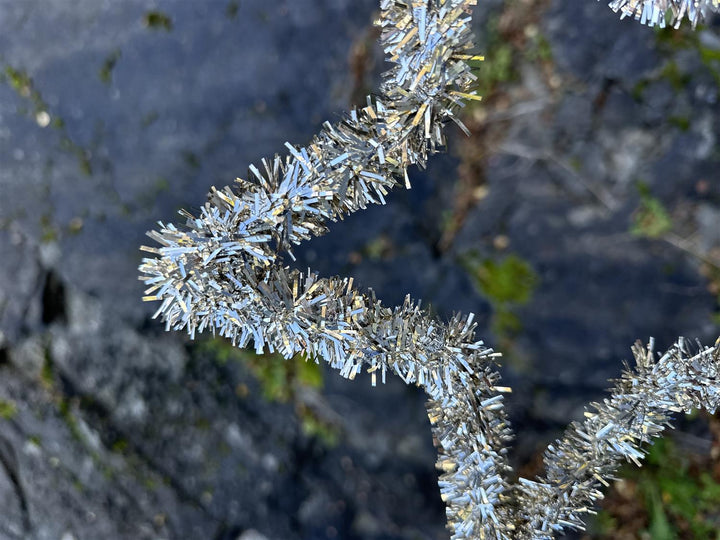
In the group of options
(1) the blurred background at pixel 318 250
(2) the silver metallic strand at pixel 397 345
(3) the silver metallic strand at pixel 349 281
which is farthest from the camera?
(1) the blurred background at pixel 318 250

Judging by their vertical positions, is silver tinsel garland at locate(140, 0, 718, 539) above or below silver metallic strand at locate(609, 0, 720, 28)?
below

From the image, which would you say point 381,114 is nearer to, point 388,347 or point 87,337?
point 388,347

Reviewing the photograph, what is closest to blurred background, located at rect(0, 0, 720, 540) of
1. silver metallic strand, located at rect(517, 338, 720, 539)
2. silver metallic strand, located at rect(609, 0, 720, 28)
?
silver metallic strand, located at rect(517, 338, 720, 539)

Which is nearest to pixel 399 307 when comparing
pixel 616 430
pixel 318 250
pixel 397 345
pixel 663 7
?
pixel 397 345

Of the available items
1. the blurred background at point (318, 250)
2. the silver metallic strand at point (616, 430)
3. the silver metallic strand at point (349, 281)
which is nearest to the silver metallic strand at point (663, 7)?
the silver metallic strand at point (349, 281)

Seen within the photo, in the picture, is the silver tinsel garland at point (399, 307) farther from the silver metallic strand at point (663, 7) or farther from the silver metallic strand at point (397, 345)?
the silver metallic strand at point (663, 7)

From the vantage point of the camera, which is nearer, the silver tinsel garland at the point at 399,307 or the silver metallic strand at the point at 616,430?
the silver tinsel garland at the point at 399,307

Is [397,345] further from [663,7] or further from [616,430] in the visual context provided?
[663,7]

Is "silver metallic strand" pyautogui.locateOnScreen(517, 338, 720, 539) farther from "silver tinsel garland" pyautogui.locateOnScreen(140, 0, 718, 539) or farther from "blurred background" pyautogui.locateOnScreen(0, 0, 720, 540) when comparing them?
"blurred background" pyautogui.locateOnScreen(0, 0, 720, 540)
